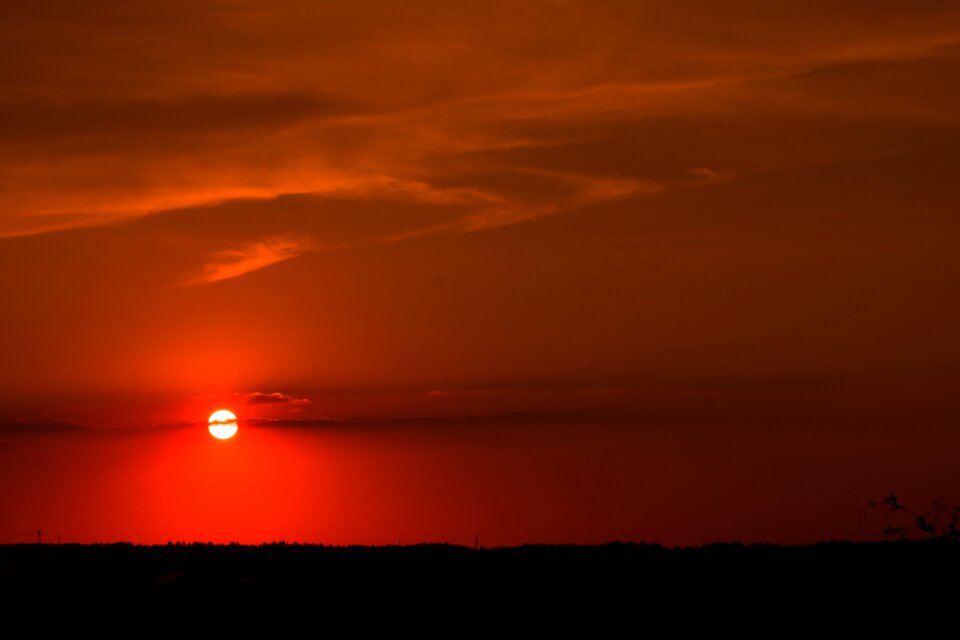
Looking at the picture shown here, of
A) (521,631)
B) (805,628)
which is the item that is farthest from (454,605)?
(805,628)

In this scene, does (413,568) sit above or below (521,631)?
above

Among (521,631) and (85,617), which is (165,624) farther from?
(521,631)

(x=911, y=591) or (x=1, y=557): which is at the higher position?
(x=1, y=557)

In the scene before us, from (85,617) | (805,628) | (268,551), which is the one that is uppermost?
(268,551)

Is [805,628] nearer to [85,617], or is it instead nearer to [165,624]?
[165,624]

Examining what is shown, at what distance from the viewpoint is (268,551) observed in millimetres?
37812

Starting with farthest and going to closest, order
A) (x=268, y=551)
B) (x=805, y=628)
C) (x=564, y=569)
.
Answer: (x=268, y=551), (x=564, y=569), (x=805, y=628)

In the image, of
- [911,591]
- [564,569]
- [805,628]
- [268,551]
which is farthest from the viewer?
[268,551]

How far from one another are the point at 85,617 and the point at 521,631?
9.54m

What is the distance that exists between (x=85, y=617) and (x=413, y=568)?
311 inches

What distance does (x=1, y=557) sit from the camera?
38.5m

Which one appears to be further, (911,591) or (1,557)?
(1,557)

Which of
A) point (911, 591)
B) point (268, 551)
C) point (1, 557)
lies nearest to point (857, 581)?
point (911, 591)

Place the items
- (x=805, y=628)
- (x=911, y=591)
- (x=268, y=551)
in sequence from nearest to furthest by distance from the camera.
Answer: (x=805, y=628) → (x=911, y=591) → (x=268, y=551)
